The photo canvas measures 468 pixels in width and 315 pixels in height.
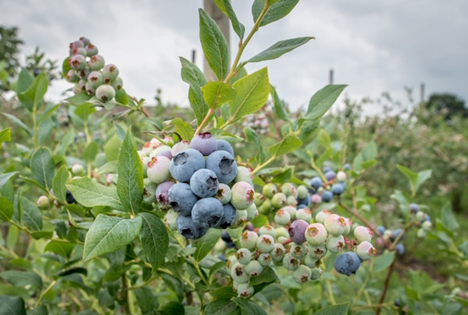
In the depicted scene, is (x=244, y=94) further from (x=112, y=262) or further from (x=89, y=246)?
(x=112, y=262)

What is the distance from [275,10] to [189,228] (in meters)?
0.42

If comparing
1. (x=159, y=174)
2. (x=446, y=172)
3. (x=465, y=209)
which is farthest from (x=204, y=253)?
(x=465, y=209)

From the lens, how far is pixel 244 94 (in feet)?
2.15

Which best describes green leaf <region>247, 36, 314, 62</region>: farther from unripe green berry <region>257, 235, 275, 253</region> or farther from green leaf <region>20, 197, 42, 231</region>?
green leaf <region>20, 197, 42, 231</region>

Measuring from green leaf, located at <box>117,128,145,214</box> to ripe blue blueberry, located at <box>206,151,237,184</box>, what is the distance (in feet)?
0.35

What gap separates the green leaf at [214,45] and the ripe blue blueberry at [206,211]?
0.24 m

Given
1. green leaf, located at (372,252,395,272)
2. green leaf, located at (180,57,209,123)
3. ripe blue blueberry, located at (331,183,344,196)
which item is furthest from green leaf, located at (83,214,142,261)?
green leaf, located at (372,252,395,272)

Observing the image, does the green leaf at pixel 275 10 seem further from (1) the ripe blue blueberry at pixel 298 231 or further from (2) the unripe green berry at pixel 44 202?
(2) the unripe green berry at pixel 44 202

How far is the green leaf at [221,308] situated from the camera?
31.2 inches

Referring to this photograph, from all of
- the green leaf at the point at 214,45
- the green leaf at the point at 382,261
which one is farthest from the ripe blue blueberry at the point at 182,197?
the green leaf at the point at 382,261

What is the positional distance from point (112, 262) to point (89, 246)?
378 millimetres

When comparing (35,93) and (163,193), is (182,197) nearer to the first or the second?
(163,193)

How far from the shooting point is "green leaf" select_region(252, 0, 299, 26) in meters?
0.66

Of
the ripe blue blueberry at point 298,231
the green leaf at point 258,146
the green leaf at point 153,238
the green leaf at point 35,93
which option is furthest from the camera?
the green leaf at point 35,93
